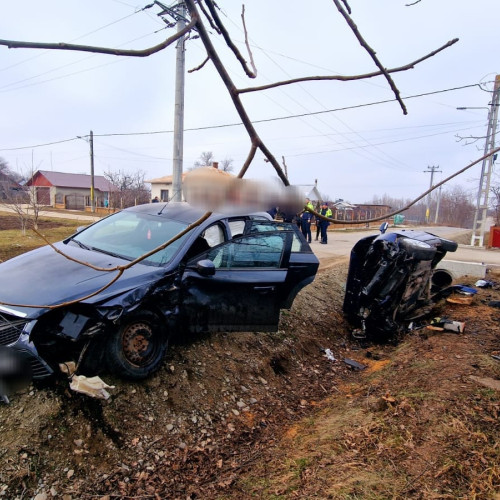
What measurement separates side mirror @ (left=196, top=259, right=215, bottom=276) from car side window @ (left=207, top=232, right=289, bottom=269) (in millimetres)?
199

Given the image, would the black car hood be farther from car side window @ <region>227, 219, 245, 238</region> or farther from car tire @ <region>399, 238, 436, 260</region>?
car tire @ <region>399, 238, 436, 260</region>

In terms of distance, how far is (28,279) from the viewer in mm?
3314

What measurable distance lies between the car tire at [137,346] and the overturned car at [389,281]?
349cm

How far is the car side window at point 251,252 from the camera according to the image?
13.9 ft

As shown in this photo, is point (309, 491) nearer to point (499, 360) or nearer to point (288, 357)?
point (288, 357)

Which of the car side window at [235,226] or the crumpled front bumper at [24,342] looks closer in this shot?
the crumpled front bumper at [24,342]

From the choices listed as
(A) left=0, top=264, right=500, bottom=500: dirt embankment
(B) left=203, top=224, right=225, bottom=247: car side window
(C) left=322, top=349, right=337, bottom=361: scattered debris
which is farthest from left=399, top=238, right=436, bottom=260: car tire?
(B) left=203, top=224, right=225, bottom=247: car side window

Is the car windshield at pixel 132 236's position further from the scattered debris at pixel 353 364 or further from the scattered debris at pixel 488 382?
the scattered debris at pixel 488 382

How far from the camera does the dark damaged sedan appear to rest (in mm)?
2996

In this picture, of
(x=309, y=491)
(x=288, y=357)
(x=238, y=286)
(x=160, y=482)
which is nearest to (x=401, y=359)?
(x=288, y=357)

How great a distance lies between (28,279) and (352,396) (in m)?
3.36

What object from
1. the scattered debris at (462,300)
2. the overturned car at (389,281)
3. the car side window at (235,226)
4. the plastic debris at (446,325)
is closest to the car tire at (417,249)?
the overturned car at (389,281)

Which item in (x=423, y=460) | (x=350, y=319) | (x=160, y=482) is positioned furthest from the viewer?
(x=350, y=319)

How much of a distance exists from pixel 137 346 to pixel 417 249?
4.26 metres
